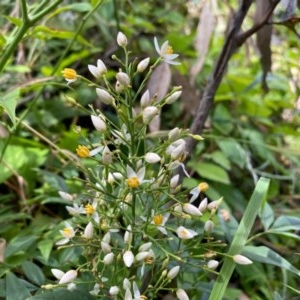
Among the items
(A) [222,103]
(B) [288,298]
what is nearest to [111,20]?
(A) [222,103]

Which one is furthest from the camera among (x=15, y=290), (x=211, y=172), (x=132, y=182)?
(x=211, y=172)

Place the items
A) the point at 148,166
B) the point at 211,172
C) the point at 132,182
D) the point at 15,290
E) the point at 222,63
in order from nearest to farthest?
1. the point at 132,182
2. the point at 15,290
3. the point at 148,166
4. the point at 222,63
5. the point at 211,172

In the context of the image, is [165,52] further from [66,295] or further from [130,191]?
A: [66,295]

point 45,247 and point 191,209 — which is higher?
point 191,209

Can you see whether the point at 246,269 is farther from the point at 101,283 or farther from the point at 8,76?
the point at 8,76

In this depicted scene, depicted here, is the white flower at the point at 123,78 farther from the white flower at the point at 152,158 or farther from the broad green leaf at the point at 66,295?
the broad green leaf at the point at 66,295

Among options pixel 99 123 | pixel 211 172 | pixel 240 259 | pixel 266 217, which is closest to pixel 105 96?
pixel 99 123

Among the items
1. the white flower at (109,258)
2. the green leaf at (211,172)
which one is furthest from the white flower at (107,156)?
the green leaf at (211,172)
